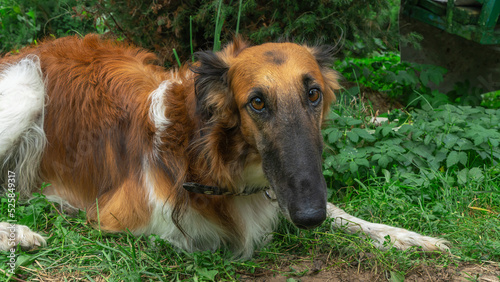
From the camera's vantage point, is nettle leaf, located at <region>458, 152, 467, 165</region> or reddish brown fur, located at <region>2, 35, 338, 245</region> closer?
reddish brown fur, located at <region>2, 35, 338, 245</region>

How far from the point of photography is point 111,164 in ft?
11.0

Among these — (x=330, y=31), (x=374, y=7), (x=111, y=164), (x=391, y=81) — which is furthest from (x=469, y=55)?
(x=111, y=164)

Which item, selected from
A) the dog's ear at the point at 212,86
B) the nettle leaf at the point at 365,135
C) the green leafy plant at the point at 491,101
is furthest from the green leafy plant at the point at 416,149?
the green leafy plant at the point at 491,101

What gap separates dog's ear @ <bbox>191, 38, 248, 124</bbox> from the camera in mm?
2799

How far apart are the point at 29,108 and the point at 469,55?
4981 millimetres

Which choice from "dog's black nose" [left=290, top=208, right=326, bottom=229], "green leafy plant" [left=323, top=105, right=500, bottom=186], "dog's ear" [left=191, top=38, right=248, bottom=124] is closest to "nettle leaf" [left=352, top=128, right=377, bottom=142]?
"green leafy plant" [left=323, top=105, right=500, bottom=186]

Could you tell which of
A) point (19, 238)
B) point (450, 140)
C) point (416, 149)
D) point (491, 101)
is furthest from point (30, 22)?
point (491, 101)

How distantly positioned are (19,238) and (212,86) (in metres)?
1.53

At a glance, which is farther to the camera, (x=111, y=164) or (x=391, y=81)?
(x=391, y=81)

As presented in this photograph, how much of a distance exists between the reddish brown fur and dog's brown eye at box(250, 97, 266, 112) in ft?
0.23

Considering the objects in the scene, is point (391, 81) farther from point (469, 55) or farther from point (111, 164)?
point (111, 164)

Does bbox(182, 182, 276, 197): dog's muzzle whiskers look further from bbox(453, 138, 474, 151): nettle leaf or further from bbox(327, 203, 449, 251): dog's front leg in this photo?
bbox(453, 138, 474, 151): nettle leaf

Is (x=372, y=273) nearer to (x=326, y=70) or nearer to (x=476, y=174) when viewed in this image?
(x=326, y=70)

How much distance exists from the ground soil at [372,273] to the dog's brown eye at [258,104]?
1.01m
